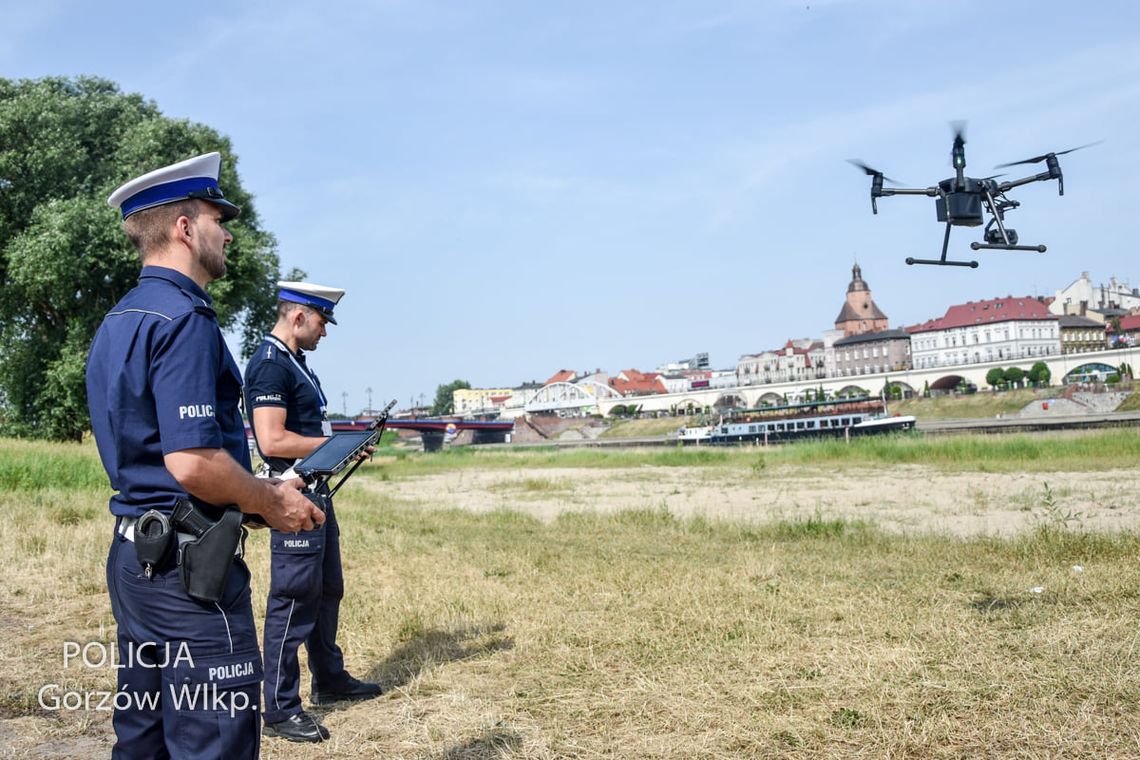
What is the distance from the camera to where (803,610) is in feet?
21.4

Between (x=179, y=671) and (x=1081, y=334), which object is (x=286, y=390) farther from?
(x=1081, y=334)

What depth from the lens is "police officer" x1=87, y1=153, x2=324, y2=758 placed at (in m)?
2.71

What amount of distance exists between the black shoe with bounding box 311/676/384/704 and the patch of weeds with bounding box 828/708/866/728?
255cm

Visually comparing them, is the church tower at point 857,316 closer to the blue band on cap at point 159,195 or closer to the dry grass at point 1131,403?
the dry grass at point 1131,403

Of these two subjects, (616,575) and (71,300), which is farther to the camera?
(71,300)

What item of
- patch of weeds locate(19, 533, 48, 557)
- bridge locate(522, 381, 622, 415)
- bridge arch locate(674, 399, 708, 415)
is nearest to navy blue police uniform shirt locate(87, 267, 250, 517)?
patch of weeds locate(19, 533, 48, 557)

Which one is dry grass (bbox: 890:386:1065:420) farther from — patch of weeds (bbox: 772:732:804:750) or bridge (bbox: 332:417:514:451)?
patch of weeds (bbox: 772:732:804:750)

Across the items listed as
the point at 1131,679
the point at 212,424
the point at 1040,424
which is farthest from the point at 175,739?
the point at 1040,424

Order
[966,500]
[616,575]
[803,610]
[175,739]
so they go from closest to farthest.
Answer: [175,739], [803,610], [616,575], [966,500]

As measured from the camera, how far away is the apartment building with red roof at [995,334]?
3312 inches

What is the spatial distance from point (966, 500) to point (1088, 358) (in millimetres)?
82528

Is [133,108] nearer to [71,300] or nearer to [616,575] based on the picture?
[71,300]

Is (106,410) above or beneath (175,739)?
above

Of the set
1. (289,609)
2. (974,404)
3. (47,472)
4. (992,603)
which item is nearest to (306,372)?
(289,609)
